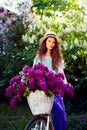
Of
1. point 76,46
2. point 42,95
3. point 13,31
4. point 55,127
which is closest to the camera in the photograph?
point 42,95

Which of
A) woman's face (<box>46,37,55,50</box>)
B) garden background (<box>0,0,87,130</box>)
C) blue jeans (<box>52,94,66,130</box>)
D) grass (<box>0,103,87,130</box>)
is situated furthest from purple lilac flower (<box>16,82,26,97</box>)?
garden background (<box>0,0,87,130</box>)

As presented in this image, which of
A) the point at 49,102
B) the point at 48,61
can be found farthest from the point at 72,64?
the point at 49,102

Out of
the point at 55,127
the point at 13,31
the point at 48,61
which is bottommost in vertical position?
the point at 55,127

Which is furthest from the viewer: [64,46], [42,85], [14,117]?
[64,46]

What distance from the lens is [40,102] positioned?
5.80m

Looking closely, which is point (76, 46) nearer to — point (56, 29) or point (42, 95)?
point (56, 29)

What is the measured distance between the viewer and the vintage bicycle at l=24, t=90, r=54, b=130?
228 inches

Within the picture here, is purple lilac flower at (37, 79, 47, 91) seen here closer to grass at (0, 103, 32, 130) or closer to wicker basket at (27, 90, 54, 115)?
wicker basket at (27, 90, 54, 115)

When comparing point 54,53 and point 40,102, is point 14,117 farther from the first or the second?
point 40,102

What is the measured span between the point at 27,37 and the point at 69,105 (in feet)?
5.45

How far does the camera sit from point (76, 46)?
30.3 feet

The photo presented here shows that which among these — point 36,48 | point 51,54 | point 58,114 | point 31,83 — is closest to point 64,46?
point 36,48

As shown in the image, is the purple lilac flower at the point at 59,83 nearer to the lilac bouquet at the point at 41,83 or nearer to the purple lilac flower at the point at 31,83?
the lilac bouquet at the point at 41,83

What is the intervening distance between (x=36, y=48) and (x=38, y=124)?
12.5ft
